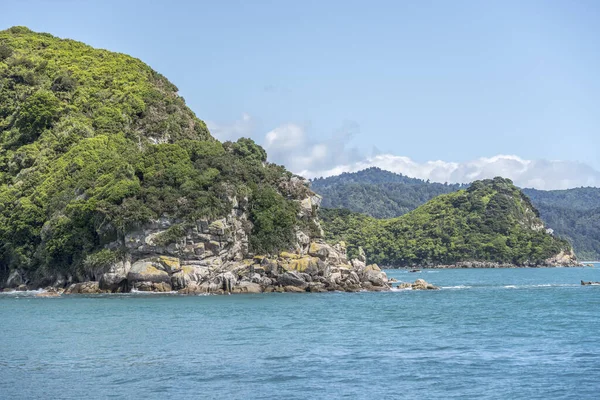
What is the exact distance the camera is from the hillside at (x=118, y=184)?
7938 centimetres

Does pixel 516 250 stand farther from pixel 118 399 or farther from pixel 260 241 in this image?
pixel 118 399

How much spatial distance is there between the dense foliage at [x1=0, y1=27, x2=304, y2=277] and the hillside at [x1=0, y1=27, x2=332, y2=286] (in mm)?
155

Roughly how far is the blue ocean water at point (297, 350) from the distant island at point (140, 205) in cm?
1313

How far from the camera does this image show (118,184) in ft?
273

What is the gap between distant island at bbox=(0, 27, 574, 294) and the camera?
78.2 m

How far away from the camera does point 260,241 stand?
83.2 metres

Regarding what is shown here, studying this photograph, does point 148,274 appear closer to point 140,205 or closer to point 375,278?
point 140,205

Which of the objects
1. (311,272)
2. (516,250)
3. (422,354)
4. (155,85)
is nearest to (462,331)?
(422,354)

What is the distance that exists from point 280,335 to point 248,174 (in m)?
48.3

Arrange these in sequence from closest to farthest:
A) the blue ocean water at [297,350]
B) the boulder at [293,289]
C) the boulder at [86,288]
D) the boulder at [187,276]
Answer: the blue ocean water at [297,350] < the boulder at [187,276] < the boulder at [86,288] < the boulder at [293,289]

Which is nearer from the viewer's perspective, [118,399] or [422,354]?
[118,399]

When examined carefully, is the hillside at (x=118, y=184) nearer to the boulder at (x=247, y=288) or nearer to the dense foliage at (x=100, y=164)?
the dense foliage at (x=100, y=164)

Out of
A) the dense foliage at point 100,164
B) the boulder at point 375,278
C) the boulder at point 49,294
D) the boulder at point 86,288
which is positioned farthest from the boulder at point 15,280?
the boulder at point 375,278

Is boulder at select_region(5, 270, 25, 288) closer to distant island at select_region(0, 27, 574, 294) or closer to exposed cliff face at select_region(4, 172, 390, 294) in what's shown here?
distant island at select_region(0, 27, 574, 294)
